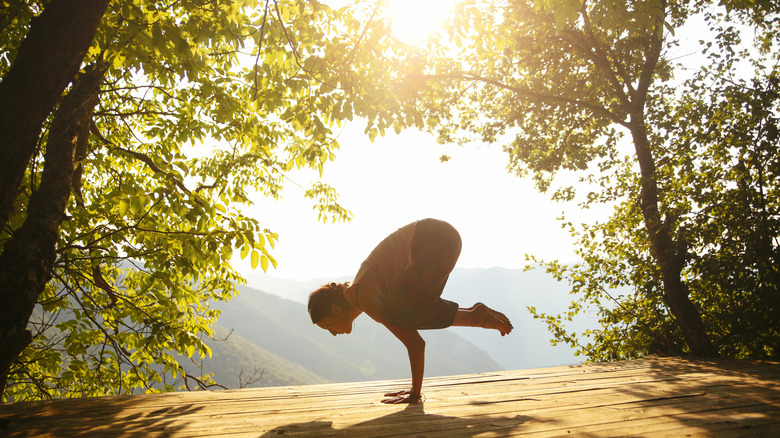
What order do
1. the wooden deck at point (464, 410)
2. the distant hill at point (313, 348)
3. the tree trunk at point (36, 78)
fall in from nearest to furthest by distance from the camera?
the tree trunk at point (36, 78) → the wooden deck at point (464, 410) → the distant hill at point (313, 348)

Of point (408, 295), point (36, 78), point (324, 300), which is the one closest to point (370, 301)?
point (408, 295)

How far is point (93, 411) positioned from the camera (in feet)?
8.89

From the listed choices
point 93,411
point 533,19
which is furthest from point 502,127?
point 93,411

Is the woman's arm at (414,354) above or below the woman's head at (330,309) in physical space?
below

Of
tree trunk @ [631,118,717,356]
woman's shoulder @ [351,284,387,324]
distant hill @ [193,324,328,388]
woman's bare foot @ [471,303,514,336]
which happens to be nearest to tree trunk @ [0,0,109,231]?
woman's shoulder @ [351,284,387,324]

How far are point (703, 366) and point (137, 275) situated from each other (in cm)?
738

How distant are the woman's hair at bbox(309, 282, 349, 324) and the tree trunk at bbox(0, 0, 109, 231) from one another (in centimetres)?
181

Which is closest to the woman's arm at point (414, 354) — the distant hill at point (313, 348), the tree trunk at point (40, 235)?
the tree trunk at point (40, 235)

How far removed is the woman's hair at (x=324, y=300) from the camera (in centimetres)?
309

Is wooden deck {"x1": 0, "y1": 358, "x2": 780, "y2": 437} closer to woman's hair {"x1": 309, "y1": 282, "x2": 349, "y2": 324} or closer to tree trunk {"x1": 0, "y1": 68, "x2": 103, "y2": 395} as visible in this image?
tree trunk {"x1": 0, "y1": 68, "x2": 103, "y2": 395}

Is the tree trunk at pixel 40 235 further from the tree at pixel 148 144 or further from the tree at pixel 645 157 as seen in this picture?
the tree at pixel 645 157

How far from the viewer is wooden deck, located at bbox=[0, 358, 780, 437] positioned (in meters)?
2.10

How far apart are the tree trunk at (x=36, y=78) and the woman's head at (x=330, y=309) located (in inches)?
71.9

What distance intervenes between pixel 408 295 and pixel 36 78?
244 centimetres
